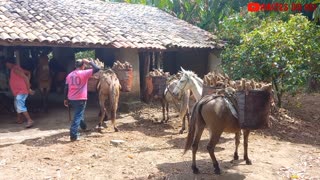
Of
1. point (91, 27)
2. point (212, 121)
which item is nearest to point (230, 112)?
point (212, 121)

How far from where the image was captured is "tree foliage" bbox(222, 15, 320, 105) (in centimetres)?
899

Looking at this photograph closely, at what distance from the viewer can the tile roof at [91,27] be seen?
902 cm

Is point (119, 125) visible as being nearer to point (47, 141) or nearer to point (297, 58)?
Answer: point (47, 141)

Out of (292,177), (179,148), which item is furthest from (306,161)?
(179,148)

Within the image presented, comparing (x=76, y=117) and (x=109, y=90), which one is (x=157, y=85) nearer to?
(x=109, y=90)

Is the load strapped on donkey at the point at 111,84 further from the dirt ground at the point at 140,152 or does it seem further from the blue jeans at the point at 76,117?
the blue jeans at the point at 76,117

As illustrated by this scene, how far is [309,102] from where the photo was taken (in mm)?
14305

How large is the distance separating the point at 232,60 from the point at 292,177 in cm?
631

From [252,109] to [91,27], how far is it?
285 inches

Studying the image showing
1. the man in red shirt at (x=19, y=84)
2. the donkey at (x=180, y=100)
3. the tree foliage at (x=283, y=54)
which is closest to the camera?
the donkey at (x=180, y=100)

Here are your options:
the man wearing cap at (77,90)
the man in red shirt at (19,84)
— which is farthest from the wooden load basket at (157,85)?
the man in red shirt at (19,84)

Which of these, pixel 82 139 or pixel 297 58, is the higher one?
pixel 297 58

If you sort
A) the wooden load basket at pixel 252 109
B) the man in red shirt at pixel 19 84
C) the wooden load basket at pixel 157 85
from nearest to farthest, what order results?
the wooden load basket at pixel 252 109, the man in red shirt at pixel 19 84, the wooden load basket at pixel 157 85

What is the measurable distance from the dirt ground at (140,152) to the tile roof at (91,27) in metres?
2.48
